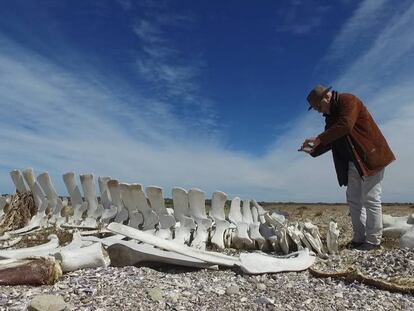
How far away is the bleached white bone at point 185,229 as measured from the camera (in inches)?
225

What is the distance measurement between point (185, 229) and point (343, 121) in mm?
2231

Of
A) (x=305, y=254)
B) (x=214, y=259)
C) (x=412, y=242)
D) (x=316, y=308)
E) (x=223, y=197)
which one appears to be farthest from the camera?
(x=223, y=197)

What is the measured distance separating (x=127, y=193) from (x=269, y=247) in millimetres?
1853

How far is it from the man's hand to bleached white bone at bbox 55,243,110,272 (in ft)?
9.07

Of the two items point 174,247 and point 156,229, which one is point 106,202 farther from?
point 174,247

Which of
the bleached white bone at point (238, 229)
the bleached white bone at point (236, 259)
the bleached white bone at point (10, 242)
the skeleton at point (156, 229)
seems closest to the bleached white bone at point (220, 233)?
the skeleton at point (156, 229)

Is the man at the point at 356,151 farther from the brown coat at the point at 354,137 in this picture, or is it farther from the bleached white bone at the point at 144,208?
the bleached white bone at the point at 144,208

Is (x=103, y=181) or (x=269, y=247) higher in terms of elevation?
(x=103, y=181)

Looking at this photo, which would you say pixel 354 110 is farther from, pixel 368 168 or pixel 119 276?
pixel 119 276

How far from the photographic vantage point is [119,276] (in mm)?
4086

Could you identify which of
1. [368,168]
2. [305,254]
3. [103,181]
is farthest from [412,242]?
[103,181]

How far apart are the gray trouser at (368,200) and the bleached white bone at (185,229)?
202cm

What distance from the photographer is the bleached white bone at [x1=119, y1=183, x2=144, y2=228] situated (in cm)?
608

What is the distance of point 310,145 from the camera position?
5.96 meters
